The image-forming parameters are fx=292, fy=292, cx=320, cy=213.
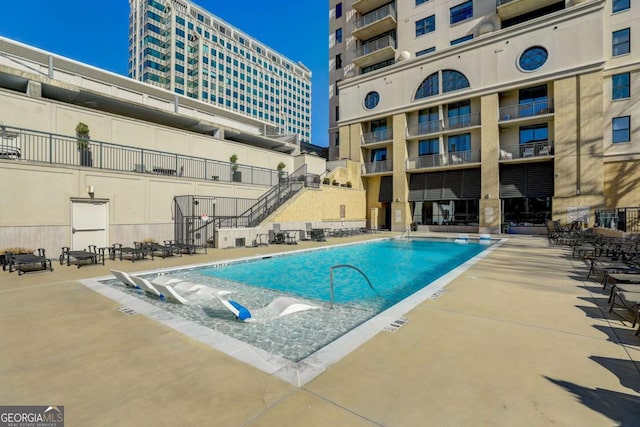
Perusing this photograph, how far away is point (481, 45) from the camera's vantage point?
24.8 m

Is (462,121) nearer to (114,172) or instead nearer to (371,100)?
(371,100)

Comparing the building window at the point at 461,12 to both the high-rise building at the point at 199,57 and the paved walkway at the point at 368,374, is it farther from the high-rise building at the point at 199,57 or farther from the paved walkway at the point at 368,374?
the high-rise building at the point at 199,57

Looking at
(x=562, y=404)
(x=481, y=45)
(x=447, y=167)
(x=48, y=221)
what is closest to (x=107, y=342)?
(x=562, y=404)

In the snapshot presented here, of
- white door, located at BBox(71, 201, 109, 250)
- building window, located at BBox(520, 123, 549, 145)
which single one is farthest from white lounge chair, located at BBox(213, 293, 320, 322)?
building window, located at BBox(520, 123, 549, 145)

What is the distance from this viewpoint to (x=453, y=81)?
86.0ft

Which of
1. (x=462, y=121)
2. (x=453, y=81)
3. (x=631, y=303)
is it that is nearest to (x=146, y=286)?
(x=631, y=303)

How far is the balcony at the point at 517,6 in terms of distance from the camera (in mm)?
23570

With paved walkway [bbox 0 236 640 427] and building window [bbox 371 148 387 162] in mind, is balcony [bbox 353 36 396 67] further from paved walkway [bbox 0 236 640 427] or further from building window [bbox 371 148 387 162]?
paved walkway [bbox 0 236 640 427]

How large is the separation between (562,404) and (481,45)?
2973 cm

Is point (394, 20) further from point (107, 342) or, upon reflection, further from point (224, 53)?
point (224, 53)

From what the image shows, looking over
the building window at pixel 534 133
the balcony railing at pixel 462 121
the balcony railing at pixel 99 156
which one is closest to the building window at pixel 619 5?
the building window at pixel 534 133

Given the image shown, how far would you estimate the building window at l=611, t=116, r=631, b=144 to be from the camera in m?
21.1

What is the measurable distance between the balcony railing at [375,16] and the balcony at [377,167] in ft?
51.2

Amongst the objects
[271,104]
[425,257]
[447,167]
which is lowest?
[425,257]
